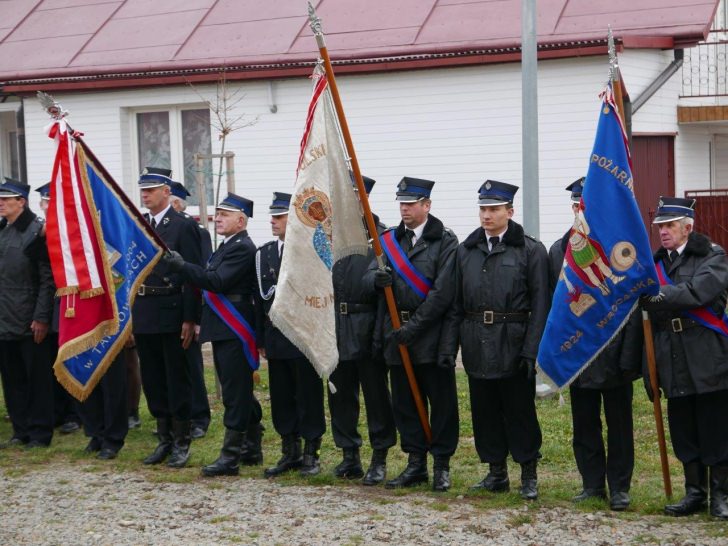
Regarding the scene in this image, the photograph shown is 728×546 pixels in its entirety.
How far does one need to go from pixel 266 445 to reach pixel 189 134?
377 inches

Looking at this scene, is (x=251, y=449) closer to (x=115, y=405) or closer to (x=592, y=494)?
(x=115, y=405)

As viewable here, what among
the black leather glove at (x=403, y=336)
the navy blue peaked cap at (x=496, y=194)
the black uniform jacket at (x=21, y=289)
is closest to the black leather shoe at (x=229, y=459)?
the black leather glove at (x=403, y=336)

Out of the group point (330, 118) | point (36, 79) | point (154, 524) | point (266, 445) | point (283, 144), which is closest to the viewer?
point (154, 524)

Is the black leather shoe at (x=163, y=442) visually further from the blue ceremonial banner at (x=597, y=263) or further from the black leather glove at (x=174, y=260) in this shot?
the blue ceremonial banner at (x=597, y=263)

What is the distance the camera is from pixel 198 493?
8.62 m

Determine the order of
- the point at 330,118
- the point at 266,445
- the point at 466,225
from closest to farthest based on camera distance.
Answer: the point at 330,118 < the point at 266,445 < the point at 466,225

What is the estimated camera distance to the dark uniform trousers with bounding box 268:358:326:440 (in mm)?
9109

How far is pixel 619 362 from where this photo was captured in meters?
7.80

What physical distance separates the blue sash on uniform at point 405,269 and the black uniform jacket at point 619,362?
4.25 ft

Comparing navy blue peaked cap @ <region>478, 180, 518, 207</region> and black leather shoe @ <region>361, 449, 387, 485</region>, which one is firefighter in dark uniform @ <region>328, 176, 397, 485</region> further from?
navy blue peaked cap @ <region>478, 180, 518, 207</region>

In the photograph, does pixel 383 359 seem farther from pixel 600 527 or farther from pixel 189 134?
pixel 189 134

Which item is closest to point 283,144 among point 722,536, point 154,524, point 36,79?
point 36,79

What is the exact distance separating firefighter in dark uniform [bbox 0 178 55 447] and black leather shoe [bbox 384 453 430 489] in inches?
147

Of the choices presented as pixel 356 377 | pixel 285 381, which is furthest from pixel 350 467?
pixel 285 381
